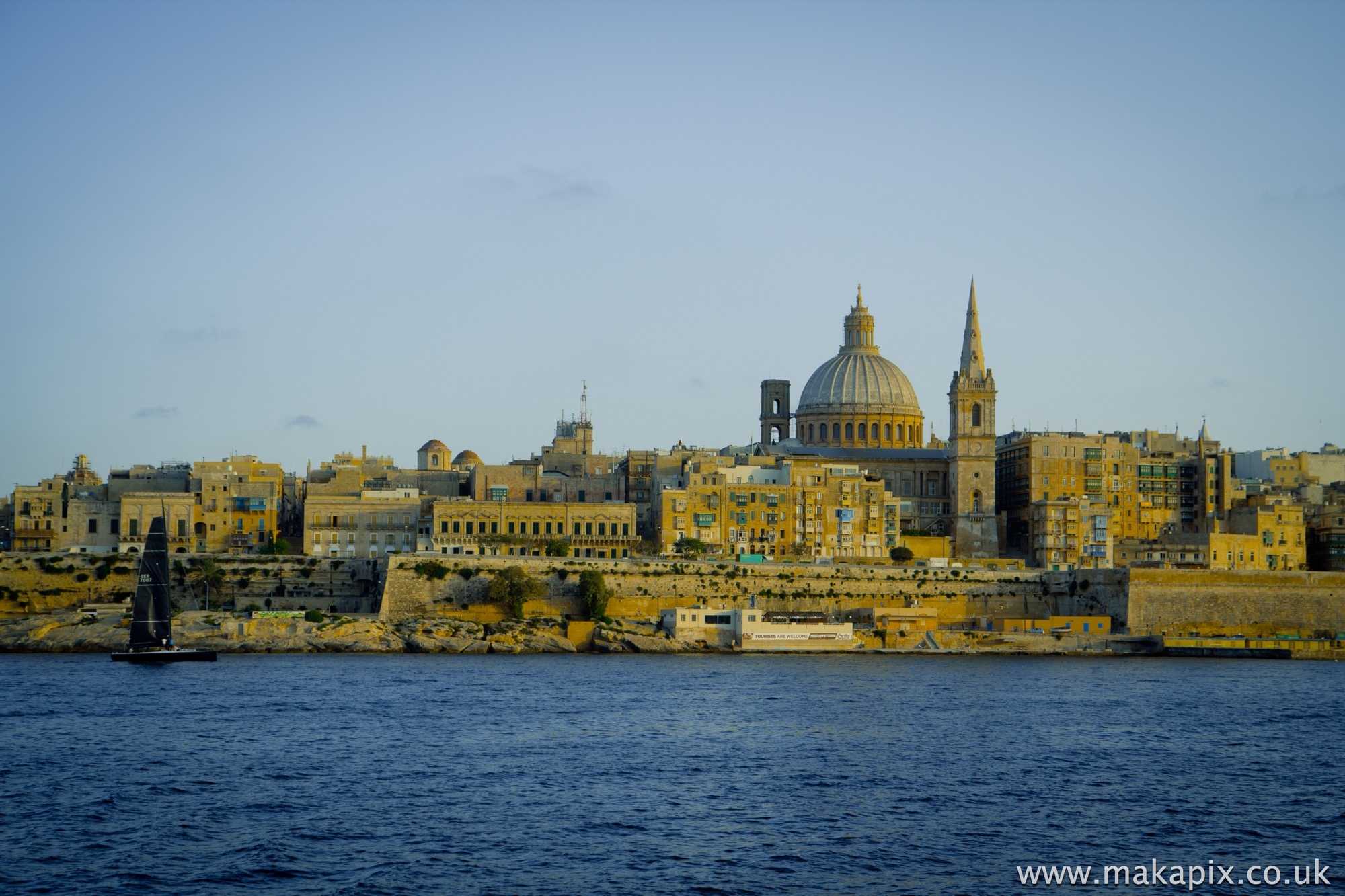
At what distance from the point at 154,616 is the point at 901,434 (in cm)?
4675

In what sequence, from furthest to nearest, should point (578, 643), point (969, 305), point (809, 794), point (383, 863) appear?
point (969, 305) < point (578, 643) < point (809, 794) < point (383, 863)

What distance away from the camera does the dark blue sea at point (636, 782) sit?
2230 cm

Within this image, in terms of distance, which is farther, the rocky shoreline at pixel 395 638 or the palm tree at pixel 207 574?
the palm tree at pixel 207 574

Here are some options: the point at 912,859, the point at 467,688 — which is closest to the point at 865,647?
the point at 467,688

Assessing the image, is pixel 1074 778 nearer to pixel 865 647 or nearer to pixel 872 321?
pixel 865 647

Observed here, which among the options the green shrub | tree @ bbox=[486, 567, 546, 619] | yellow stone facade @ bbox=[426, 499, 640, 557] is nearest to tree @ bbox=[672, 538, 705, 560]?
yellow stone facade @ bbox=[426, 499, 640, 557]

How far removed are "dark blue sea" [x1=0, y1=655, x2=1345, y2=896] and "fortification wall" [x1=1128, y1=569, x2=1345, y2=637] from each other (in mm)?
17219

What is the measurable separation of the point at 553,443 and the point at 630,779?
6469 cm

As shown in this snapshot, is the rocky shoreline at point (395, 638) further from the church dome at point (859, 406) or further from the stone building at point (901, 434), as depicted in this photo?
the church dome at point (859, 406)

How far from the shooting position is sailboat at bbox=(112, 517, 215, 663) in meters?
50.2

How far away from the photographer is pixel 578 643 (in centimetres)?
5894

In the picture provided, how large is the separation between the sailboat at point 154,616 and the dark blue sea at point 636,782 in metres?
3.49

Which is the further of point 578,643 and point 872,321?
point 872,321

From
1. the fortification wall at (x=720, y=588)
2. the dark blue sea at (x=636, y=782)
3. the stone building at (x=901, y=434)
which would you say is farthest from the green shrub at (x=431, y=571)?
the stone building at (x=901, y=434)
